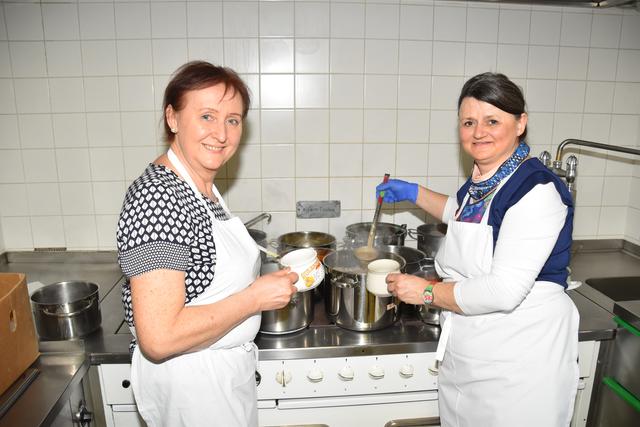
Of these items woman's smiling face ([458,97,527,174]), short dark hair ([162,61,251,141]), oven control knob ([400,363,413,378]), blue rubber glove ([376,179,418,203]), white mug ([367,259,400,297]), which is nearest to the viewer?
short dark hair ([162,61,251,141])

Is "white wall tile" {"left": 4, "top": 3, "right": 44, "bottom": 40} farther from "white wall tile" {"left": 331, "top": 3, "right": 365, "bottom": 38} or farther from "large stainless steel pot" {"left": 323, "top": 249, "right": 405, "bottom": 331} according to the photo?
"large stainless steel pot" {"left": 323, "top": 249, "right": 405, "bottom": 331}

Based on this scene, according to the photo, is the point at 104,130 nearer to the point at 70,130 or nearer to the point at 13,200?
the point at 70,130

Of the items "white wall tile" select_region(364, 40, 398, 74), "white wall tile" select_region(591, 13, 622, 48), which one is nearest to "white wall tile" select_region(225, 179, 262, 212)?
"white wall tile" select_region(364, 40, 398, 74)

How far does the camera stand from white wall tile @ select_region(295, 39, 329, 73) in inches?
70.5

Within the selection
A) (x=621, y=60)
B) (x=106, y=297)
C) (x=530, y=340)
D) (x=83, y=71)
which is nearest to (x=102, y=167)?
(x=83, y=71)

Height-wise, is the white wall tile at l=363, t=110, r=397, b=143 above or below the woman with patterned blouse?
above

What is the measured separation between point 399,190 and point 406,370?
0.64 metres

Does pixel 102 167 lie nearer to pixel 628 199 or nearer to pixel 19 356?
pixel 19 356

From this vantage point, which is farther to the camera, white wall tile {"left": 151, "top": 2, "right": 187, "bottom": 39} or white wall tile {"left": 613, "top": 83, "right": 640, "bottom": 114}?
white wall tile {"left": 613, "top": 83, "right": 640, "bottom": 114}

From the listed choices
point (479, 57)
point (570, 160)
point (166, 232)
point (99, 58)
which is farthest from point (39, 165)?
point (570, 160)

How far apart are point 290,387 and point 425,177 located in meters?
1.05

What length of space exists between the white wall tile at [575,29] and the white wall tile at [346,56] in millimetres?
854

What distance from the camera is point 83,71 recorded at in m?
1.76

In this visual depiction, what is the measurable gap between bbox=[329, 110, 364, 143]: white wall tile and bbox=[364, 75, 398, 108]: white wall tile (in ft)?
0.22
